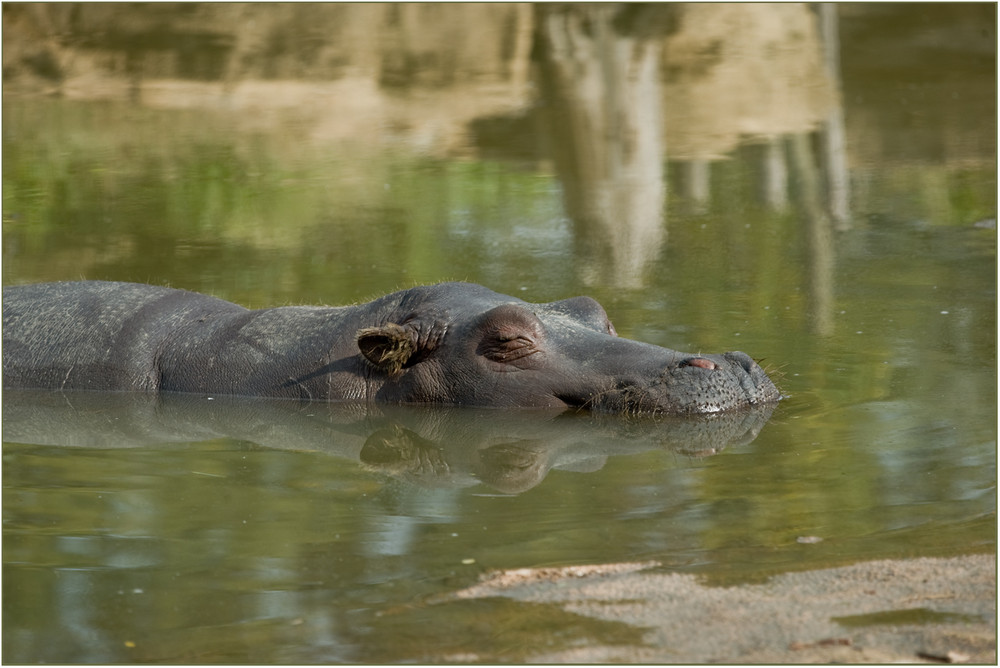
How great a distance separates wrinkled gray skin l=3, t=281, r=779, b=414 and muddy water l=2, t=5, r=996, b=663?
0.19 metres

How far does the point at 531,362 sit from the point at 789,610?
371 cm

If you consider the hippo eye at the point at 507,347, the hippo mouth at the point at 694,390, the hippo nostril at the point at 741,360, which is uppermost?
the hippo eye at the point at 507,347

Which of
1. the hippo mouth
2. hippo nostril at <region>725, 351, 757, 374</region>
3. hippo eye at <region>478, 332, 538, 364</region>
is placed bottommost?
the hippo mouth

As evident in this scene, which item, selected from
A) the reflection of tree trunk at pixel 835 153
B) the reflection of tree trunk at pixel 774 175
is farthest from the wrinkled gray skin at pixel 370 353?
the reflection of tree trunk at pixel 774 175

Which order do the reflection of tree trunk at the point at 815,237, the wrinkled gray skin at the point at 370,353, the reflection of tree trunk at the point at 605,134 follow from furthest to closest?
the reflection of tree trunk at the point at 605,134 → the reflection of tree trunk at the point at 815,237 → the wrinkled gray skin at the point at 370,353

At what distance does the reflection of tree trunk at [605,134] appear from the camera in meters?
13.5

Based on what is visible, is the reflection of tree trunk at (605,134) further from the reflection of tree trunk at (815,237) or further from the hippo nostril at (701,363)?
the hippo nostril at (701,363)

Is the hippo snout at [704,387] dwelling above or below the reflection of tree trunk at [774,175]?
below

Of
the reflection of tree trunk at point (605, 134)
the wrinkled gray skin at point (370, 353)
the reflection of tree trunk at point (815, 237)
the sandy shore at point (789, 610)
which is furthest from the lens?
the reflection of tree trunk at point (605, 134)

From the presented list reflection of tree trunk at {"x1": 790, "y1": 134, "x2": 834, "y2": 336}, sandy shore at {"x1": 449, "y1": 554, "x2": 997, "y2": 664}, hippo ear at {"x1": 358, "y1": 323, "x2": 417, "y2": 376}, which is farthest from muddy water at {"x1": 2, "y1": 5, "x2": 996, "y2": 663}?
hippo ear at {"x1": 358, "y1": 323, "x2": 417, "y2": 376}

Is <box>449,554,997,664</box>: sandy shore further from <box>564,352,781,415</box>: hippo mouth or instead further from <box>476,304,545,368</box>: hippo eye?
<box>476,304,545,368</box>: hippo eye

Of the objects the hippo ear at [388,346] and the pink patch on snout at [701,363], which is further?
the hippo ear at [388,346]

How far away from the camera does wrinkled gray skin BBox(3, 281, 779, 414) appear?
27.1 feet

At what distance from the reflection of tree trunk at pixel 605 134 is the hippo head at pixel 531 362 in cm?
307
